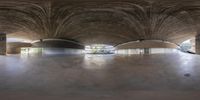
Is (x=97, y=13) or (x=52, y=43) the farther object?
(x=52, y=43)

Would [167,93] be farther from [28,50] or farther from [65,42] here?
[28,50]

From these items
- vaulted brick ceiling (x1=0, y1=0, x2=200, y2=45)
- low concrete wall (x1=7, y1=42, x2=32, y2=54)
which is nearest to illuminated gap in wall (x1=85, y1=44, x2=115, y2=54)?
low concrete wall (x1=7, y1=42, x2=32, y2=54)

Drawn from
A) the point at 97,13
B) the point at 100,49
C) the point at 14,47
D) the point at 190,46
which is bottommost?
the point at 100,49

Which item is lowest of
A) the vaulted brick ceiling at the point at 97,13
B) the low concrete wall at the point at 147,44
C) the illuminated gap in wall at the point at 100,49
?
the illuminated gap in wall at the point at 100,49

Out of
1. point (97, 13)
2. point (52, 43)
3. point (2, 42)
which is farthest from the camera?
point (52, 43)

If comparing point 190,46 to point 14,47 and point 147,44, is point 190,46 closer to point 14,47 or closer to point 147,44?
point 147,44

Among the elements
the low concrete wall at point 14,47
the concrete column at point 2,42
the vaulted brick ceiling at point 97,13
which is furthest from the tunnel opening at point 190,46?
the low concrete wall at point 14,47

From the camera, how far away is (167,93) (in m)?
3.18

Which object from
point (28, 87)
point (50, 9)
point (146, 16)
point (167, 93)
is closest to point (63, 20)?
point (50, 9)

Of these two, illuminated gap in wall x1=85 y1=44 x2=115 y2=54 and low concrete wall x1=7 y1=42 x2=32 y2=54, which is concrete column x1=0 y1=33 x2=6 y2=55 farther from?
illuminated gap in wall x1=85 y1=44 x2=115 y2=54

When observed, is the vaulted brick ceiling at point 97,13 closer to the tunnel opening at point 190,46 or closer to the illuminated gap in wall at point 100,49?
the tunnel opening at point 190,46

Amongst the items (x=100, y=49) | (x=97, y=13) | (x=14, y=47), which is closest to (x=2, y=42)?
(x=14, y=47)

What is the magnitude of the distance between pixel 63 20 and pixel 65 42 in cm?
965

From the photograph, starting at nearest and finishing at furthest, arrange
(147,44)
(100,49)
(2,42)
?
1. (2,42)
2. (147,44)
3. (100,49)
